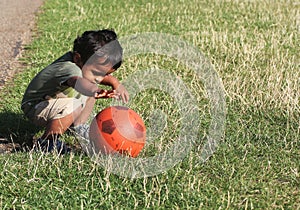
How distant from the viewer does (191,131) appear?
18.3ft


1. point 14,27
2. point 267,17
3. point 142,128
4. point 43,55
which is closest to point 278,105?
point 142,128

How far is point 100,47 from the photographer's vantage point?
522cm

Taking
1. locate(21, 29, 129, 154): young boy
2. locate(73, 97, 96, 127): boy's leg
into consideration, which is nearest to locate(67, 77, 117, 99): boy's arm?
locate(21, 29, 129, 154): young boy

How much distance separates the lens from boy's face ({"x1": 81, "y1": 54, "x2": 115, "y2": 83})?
5117 mm

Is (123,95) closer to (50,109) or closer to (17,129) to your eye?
(50,109)

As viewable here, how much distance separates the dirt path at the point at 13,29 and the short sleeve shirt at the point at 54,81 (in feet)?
6.71

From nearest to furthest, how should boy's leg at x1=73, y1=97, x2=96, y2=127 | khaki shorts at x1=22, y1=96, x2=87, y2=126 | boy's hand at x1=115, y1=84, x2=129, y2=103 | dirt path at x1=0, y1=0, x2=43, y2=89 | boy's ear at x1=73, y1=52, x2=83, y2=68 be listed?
boy's hand at x1=115, y1=84, x2=129, y2=103 → boy's ear at x1=73, y1=52, x2=83, y2=68 → khaki shorts at x1=22, y1=96, x2=87, y2=126 → boy's leg at x1=73, y1=97, x2=96, y2=127 → dirt path at x1=0, y1=0, x2=43, y2=89

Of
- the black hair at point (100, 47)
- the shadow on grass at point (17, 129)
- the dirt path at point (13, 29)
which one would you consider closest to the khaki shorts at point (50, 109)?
the shadow on grass at point (17, 129)

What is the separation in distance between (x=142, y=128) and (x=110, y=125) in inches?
11.6

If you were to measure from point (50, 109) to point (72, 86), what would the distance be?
51 centimetres

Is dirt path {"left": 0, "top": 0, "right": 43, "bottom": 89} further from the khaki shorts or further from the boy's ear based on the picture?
the boy's ear

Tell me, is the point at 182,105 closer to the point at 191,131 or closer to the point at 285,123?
the point at 191,131

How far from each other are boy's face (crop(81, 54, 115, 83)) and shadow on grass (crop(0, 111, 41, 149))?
0.95 m

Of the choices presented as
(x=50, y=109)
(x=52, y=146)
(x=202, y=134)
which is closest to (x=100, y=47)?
(x=50, y=109)
